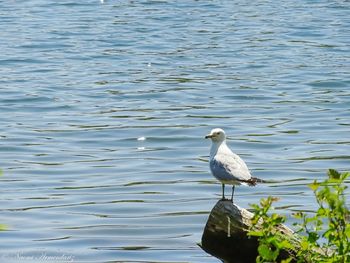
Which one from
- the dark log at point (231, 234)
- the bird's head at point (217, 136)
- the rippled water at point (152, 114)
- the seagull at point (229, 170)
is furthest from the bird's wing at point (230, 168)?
the rippled water at point (152, 114)

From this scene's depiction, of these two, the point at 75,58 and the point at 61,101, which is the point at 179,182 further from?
the point at 75,58

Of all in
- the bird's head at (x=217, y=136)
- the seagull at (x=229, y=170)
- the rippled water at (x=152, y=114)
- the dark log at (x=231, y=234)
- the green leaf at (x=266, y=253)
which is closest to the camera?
the green leaf at (x=266, y=253)

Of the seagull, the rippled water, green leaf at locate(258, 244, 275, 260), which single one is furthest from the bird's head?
green leaf at locate(258, 244, 275, 260)

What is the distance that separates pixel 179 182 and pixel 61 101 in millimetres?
5857

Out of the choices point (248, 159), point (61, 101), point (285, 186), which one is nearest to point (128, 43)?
point (61, 101)

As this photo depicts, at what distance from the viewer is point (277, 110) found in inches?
725

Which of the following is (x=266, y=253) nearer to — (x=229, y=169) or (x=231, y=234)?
(x=231, y=234)

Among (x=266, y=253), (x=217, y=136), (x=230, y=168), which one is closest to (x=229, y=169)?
(x=230, y=168)

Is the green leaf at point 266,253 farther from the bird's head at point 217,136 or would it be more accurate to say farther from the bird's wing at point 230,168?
the bird's head at point 217,136

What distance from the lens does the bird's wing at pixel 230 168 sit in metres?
9.99

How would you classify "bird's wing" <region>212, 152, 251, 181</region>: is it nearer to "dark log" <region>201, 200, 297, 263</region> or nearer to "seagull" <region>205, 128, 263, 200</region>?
"seagull" <region>205, 128, 263, 200</region>

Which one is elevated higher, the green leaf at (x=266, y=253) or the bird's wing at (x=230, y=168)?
the green leaf at (x=266, y=253)

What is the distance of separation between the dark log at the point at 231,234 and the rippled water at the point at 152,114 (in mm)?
572

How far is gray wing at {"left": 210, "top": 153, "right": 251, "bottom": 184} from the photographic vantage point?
32.8 feet
